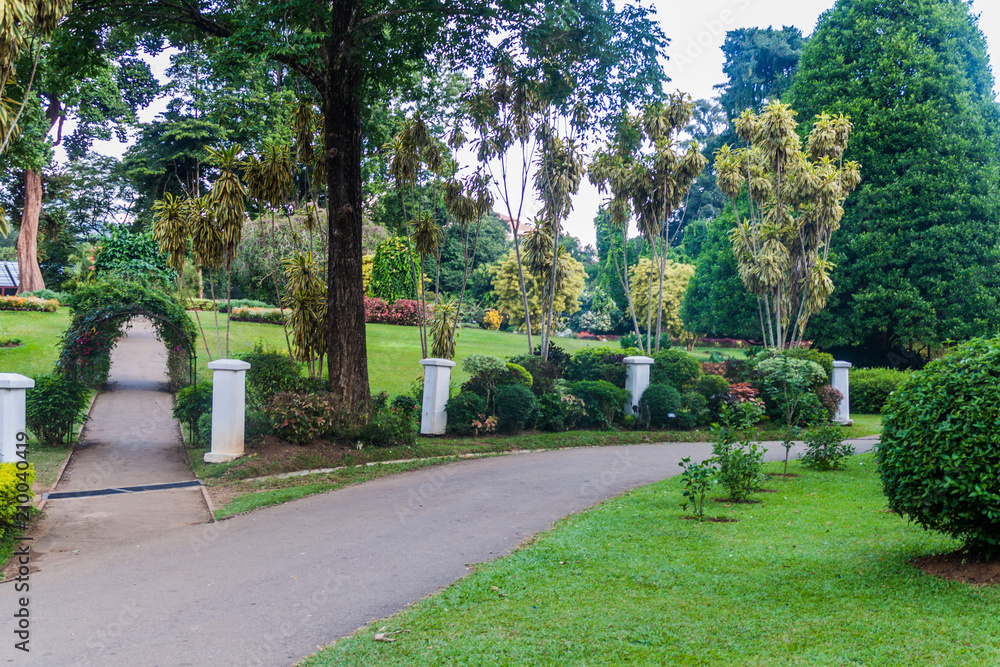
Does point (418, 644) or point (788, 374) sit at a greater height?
point (788, 374)

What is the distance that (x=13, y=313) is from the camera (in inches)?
1036

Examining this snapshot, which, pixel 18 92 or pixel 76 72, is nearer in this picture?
pixel 18 92

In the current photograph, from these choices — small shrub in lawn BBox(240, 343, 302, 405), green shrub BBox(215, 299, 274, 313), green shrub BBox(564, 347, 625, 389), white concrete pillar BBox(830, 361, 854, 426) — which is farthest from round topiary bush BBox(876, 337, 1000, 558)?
green shrub BBox(215, 299, 274, 313)

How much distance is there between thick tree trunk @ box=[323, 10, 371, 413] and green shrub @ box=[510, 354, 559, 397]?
431 cm

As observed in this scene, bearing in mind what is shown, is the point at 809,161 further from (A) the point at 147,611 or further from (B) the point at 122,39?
(A) the point at 147,611

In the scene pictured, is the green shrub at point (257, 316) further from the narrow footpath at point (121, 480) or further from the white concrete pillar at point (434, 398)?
the white concrete pillar at point (434, 398)

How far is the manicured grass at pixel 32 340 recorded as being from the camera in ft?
58.9

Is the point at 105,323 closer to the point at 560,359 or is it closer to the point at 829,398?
the point at 560,359

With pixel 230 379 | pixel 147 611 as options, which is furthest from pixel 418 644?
pixel 230 379

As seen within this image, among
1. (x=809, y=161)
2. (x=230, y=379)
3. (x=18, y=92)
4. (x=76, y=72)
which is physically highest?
(x=809, y=161)

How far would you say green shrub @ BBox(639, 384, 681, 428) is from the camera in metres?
16.1

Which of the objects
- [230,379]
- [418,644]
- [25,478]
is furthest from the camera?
[230,379]

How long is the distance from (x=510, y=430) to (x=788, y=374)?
5.46 m

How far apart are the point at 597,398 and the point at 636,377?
1.34 meters
